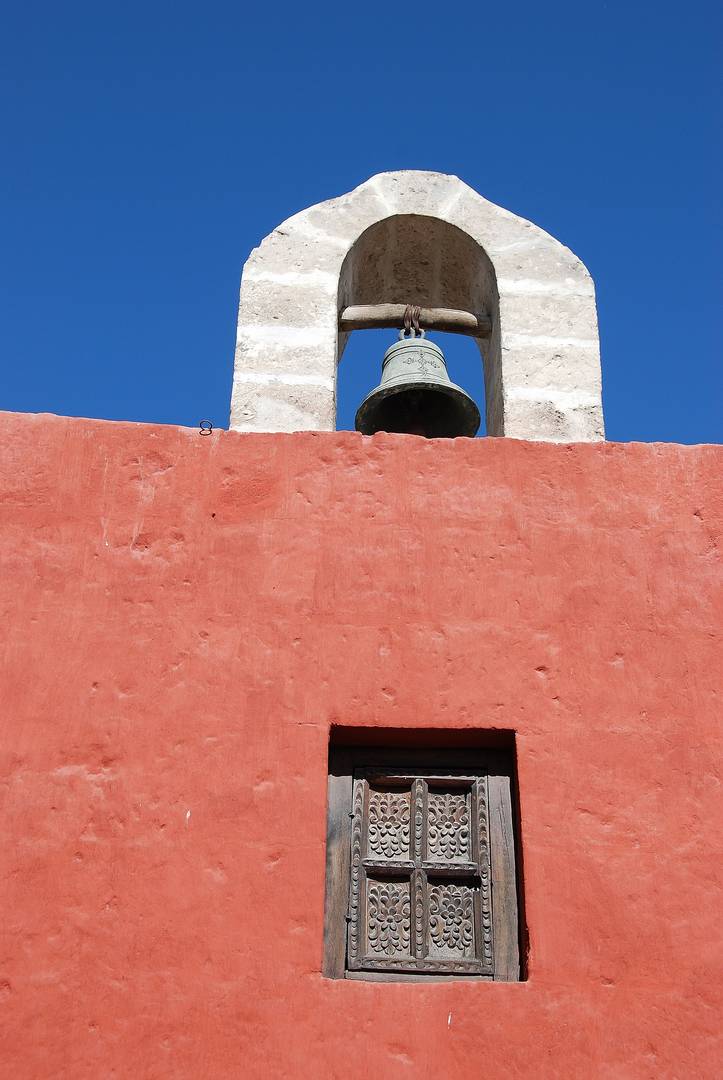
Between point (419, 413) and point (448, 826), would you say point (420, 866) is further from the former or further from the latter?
point (419, 413)

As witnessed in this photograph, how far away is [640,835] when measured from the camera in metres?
2.67

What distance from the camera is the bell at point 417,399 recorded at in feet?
12.4

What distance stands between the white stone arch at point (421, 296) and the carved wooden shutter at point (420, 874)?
113cm

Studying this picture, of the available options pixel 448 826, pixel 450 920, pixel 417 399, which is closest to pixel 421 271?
pixel 417 399

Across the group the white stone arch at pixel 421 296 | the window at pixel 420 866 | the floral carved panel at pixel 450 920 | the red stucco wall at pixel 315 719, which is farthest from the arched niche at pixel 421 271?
the floral carved panel at pixel 450 920

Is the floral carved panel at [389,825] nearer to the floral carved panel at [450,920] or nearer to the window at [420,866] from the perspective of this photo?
the window at [420,866]

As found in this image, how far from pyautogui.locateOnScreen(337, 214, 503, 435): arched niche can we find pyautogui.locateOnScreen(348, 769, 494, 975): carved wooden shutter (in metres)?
1.42

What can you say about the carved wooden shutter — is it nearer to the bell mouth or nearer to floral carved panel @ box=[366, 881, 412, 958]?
floral carved panel @ box=[366, 881, 412, 958]

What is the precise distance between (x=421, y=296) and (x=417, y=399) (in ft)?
1.57

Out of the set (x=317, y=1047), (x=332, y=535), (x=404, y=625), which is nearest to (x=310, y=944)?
(x=317, y=1047)

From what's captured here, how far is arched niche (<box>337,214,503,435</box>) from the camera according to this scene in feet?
12.9

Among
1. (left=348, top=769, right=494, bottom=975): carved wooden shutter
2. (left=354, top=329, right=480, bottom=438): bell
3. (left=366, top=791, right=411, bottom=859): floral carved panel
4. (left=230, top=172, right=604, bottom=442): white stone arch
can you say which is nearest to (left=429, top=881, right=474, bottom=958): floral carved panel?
(left=348, top=769, right=494, bottom=975): carved wooden shutter

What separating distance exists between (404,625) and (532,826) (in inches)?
23.0

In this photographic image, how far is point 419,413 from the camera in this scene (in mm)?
3961
